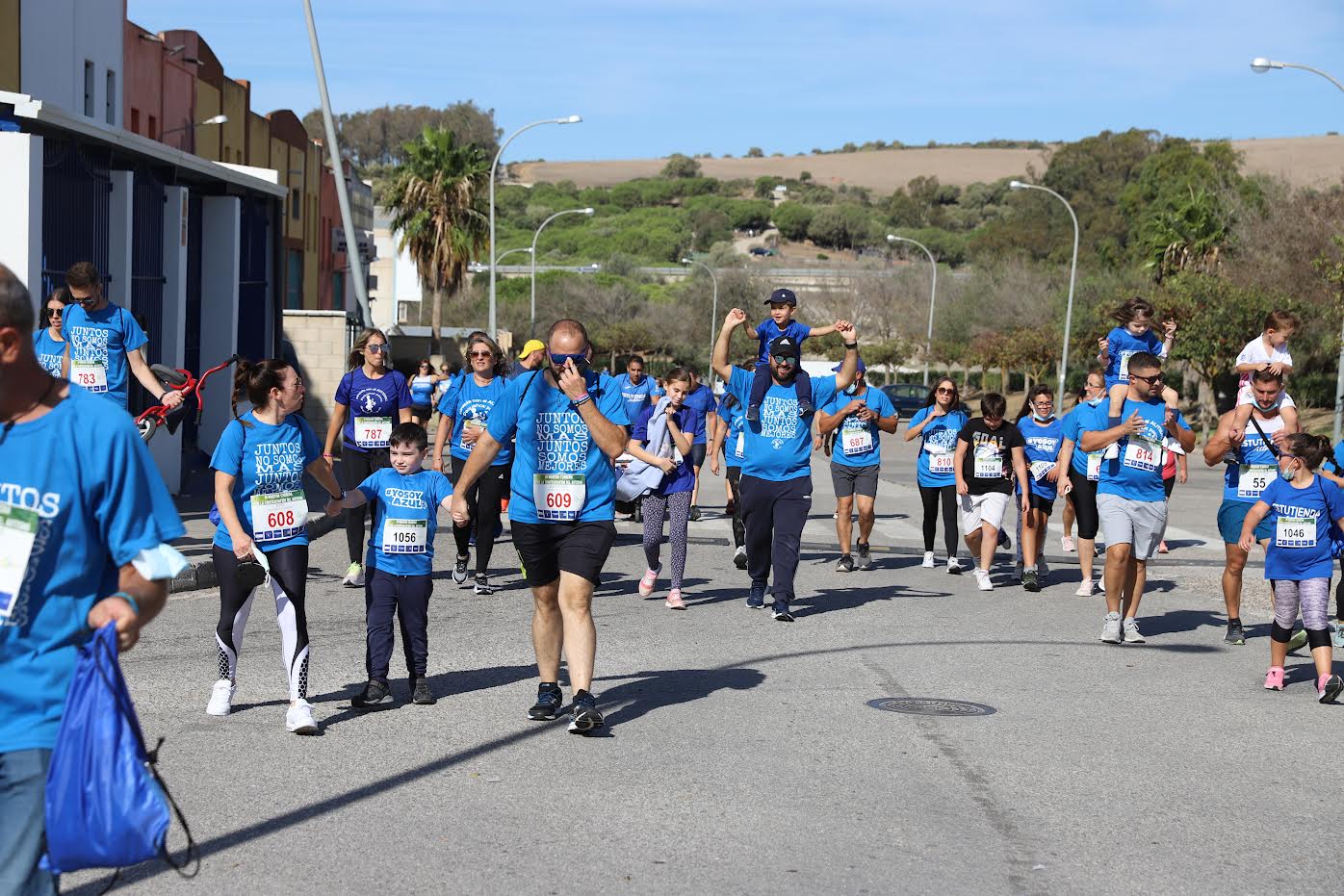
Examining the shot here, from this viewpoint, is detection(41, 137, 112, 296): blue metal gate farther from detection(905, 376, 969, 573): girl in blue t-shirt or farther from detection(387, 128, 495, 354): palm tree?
detection(387, 128, 495, 354): palm tree

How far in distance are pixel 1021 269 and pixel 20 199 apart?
224 ft

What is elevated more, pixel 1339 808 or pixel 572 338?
pixel 572 338

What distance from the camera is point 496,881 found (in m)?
5.38

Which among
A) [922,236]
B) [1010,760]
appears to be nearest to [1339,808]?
[1010,760]

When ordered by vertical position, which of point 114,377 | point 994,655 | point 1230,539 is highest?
point 114,377

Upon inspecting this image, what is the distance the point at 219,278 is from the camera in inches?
879

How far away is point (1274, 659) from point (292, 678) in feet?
18.6

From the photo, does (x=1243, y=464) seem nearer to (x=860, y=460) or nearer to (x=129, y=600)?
(x=860, y=460)

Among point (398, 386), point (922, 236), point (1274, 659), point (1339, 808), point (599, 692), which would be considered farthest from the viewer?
point (922, 236)

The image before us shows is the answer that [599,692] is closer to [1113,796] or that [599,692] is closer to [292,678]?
[292,678]

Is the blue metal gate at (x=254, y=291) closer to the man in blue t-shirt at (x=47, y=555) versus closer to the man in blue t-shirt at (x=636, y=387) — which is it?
the man in blue t-shirt at (x=636, y=387)

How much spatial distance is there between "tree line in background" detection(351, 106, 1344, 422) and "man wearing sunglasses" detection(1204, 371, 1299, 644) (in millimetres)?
14420

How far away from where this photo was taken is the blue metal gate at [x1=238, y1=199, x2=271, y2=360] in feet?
78.4

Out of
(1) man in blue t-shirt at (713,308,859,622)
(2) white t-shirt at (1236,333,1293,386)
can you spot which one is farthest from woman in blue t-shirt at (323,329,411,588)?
(2) white t-shirt at (1236,333,1293,386)
